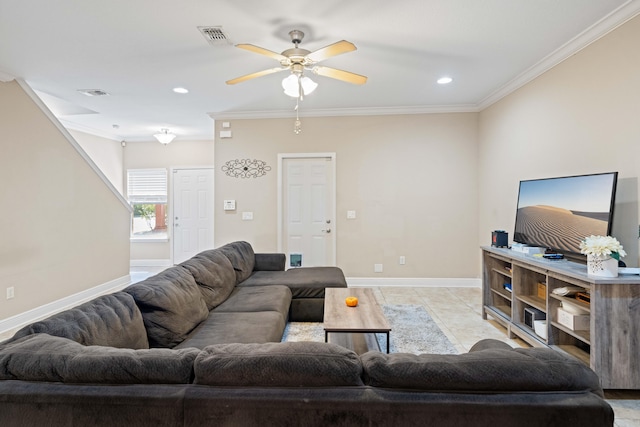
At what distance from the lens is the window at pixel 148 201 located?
6.99 meters

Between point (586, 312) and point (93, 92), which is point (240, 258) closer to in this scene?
point (93, 92)

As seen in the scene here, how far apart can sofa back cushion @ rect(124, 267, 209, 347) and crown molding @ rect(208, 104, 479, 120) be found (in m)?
3.42

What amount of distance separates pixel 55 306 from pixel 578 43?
635 centimetres

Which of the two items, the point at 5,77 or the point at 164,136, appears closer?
the point at 5,77

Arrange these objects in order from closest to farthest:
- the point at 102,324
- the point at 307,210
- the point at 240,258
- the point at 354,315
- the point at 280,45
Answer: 1. the point at 102,324
2. the point at 354,315
3. the point at 280,45
4. the point at 240,258
5. the point at 307,210

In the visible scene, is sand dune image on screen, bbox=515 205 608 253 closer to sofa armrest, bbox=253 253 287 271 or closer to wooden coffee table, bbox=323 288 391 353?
wooden coffee table, bbox=323 288 391 353

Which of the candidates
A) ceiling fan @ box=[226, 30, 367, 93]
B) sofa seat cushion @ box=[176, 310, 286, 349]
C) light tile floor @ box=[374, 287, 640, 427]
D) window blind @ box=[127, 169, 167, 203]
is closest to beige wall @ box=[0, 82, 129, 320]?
window blind @ box=[127, 169, 167, 203]

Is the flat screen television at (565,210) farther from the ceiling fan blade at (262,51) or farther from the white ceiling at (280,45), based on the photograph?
the ceiling fan blade at (262,51)

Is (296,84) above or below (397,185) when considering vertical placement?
above

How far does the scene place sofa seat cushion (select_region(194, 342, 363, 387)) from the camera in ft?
3.31

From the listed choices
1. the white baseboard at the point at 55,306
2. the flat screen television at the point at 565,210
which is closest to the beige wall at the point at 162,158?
the white baseboard at the point at 55,306

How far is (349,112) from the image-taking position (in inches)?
198

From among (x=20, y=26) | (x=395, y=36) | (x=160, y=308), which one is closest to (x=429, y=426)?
(x=160, y=308)

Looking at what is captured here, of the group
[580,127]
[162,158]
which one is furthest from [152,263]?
[580,127]
